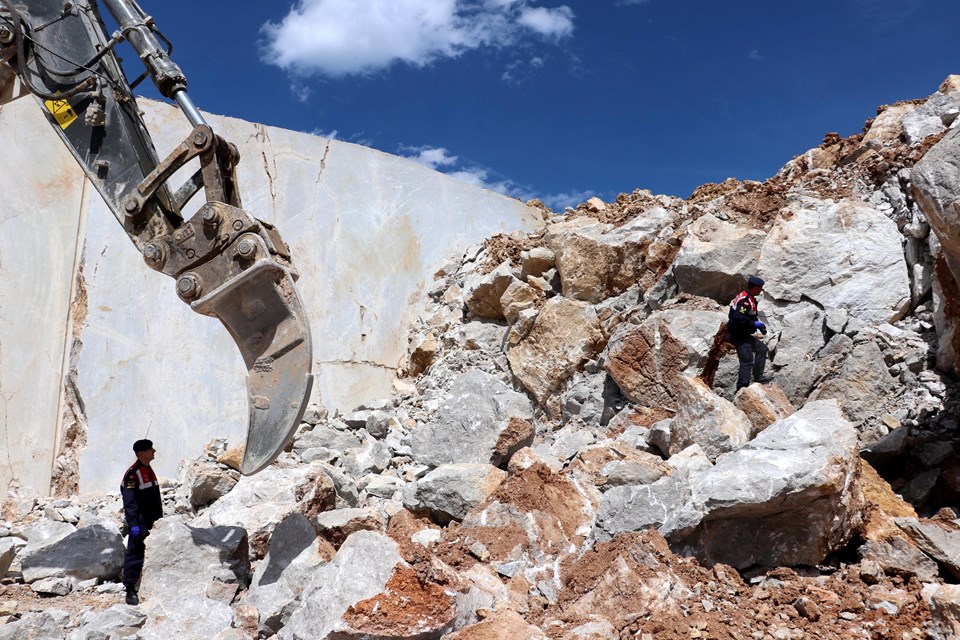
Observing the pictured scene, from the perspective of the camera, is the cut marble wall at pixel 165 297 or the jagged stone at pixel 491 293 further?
the jagged stone at pixel 491 293

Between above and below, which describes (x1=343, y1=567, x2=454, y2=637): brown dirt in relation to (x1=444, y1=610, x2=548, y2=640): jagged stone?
above

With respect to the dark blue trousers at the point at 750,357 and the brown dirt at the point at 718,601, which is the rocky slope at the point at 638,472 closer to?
the brown dirt at the point at 718,601

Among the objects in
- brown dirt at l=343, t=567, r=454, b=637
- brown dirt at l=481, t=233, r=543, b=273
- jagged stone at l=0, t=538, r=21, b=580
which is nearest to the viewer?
brown dirt at l=343, t=567, r=454, b=637

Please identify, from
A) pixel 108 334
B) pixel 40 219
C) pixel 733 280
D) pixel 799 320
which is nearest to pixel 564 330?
pixel 733 280

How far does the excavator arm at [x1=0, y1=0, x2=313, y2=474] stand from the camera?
4.08 m

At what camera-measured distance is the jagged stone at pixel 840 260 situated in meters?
6.62

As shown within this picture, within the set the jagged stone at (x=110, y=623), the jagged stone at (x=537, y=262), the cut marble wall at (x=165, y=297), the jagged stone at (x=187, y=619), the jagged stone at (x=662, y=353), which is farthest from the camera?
the jagged stone at (x=537, y=262)

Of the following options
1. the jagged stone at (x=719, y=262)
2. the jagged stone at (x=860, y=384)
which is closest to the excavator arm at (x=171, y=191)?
the jagged stone at (x=860, y=384)

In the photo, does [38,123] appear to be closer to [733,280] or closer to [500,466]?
[500,466]

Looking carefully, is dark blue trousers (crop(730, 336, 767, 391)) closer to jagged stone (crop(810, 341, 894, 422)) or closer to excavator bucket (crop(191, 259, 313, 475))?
jagged stone (crop(810, 341, 894, 422))

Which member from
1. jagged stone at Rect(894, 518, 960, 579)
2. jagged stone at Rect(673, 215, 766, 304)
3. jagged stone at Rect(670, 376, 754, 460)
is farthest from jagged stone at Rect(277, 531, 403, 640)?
jagged stone at Rect(673, 215, 766, 304)

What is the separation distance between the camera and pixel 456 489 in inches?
204

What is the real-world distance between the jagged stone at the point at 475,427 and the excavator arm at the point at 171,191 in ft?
7.73

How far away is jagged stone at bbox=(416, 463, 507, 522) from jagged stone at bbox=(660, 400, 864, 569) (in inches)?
52.7
